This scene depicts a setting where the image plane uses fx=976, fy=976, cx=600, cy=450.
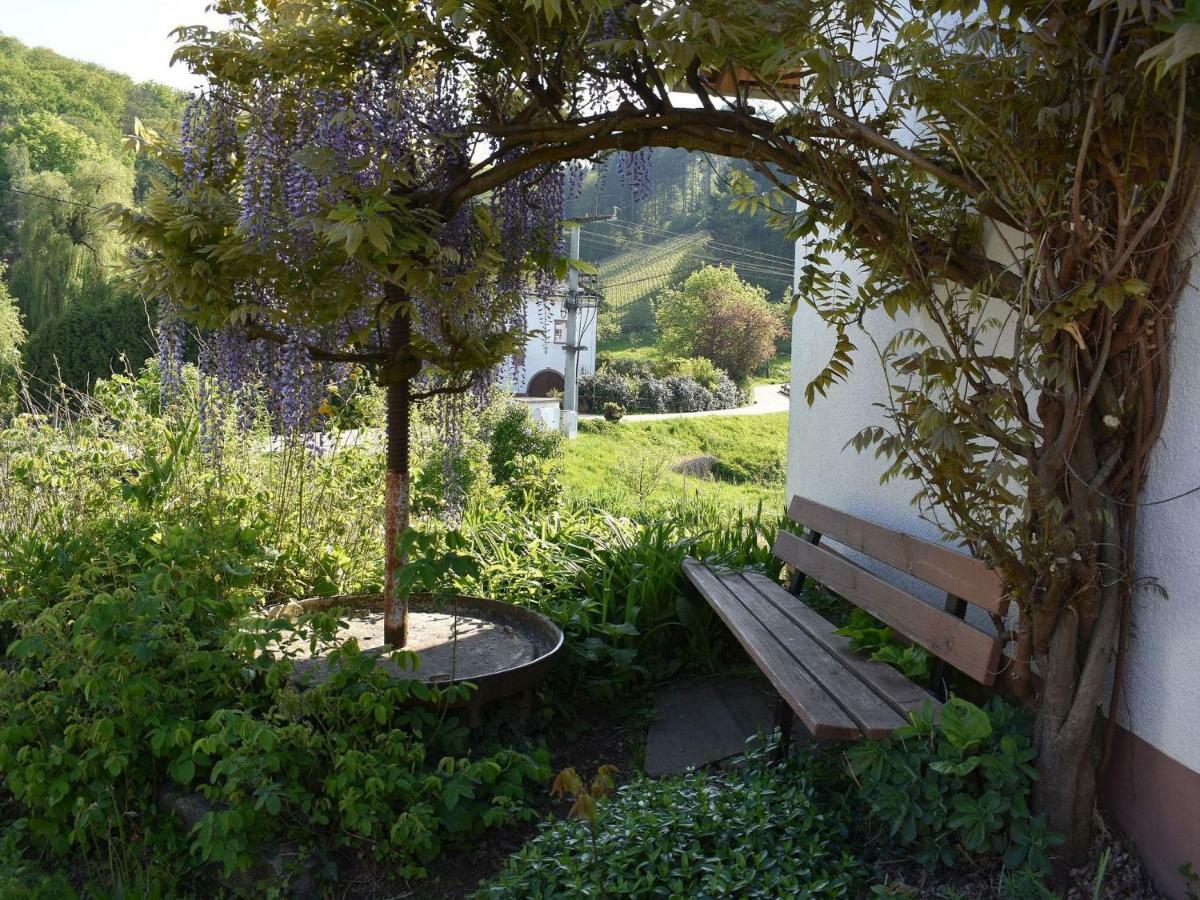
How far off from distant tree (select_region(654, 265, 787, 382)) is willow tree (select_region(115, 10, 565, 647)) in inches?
1847

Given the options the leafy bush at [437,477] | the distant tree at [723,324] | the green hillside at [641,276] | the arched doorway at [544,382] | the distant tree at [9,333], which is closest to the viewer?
the leafy bush at [437,477]

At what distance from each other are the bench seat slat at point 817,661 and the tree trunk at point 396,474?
5.04 feet

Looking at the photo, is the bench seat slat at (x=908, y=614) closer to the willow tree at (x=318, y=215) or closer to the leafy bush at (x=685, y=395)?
the willow tree at (x=318, y=215)

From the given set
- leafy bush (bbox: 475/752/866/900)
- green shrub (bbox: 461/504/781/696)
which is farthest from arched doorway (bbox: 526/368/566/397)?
leafy bush (bbox: 475/752/866/900)

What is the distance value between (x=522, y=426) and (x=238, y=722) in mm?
9135

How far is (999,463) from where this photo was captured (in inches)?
99.7

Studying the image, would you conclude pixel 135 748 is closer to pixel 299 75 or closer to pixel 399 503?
pixel 399 503

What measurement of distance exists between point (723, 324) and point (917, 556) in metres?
48.1

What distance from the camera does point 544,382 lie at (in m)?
41.9

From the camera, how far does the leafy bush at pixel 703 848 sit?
104 inches

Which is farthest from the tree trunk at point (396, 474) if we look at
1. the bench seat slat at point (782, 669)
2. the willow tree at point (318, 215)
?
the bench seat slat at point (782, 669)

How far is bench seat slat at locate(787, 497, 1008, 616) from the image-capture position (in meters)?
3.12

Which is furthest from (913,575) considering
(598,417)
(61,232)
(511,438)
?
(61,232)

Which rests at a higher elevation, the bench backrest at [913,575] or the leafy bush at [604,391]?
the bench backrest at [913,575]
